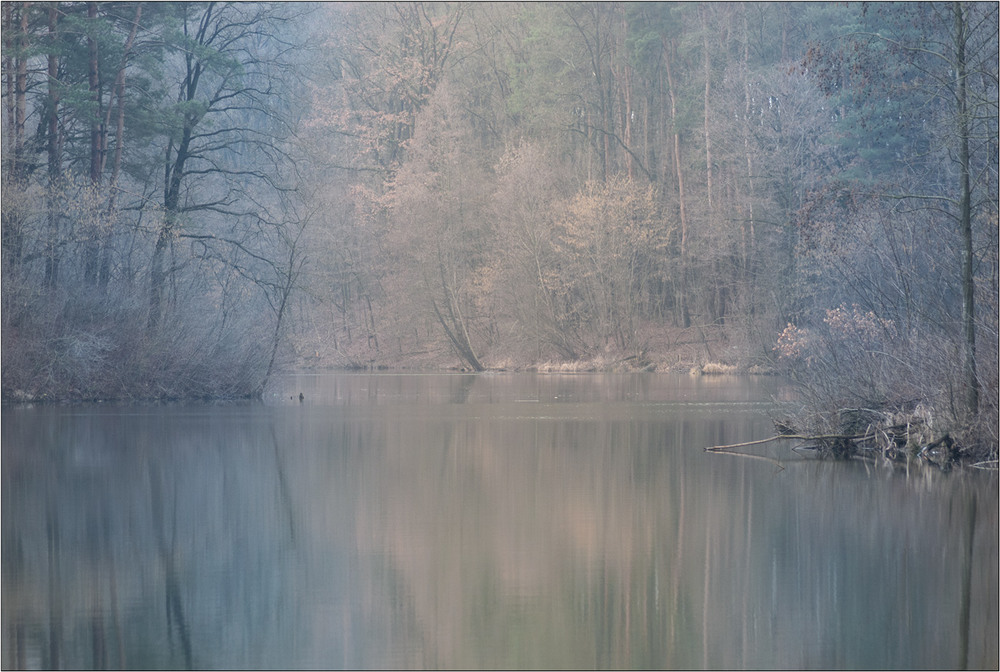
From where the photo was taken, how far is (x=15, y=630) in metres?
6.52

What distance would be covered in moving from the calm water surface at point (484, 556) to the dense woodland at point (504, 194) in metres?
3.80

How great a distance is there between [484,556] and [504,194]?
129 ft

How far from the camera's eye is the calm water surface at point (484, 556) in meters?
6.34

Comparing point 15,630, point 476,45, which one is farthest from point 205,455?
point 476,45

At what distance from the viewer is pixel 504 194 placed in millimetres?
47250

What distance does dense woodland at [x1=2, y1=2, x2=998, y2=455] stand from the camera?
17.1m

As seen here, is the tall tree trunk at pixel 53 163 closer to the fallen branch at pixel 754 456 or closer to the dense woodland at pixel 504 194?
the dense woodland at pixel 504 194

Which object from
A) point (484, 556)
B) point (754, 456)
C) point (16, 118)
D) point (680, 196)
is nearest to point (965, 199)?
point (754, 456)

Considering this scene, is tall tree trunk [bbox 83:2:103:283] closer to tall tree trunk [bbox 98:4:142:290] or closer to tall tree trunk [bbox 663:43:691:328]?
tall tree trunk [bbox 98:4:142:290]

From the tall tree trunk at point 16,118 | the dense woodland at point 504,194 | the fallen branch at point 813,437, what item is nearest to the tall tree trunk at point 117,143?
the dense woodland at point 504,194

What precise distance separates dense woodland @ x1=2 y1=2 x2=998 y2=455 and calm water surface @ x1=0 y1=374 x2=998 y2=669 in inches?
150

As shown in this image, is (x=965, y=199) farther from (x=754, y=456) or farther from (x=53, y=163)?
(x=53, y=163)

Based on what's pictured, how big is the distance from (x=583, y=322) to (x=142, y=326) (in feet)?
79.6

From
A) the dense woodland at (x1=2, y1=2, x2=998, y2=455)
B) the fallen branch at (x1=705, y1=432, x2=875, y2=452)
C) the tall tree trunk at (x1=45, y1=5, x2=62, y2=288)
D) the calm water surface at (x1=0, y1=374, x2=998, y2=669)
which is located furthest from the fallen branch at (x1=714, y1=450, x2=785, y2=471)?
the tall tree trunk at (x1=45, y1=5, x2=62, y2=288)
